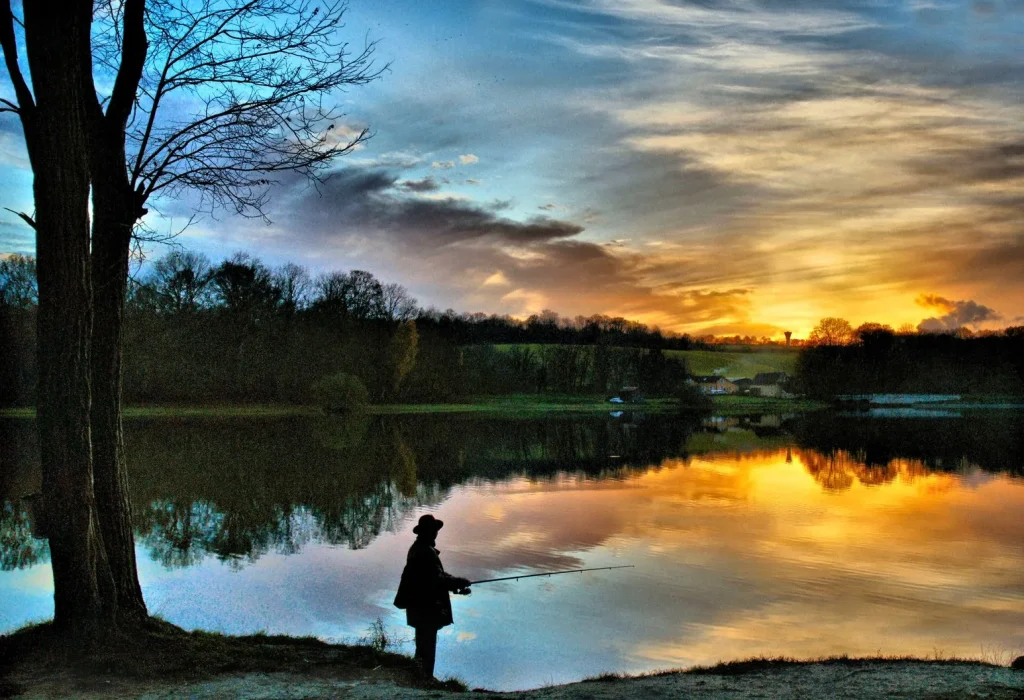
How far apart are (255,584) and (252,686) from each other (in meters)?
6.45

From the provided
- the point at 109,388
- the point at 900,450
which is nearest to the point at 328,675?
the point at 109,388

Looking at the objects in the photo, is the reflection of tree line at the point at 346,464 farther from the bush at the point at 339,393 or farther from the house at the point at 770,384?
the house at the point at 770,384

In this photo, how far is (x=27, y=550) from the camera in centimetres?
1569

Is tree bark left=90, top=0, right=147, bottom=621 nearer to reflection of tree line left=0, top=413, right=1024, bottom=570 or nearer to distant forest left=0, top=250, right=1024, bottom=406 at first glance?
reflection of tree line left=0, top=413, right=1024, bottom=570

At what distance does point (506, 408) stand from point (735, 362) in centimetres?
9192

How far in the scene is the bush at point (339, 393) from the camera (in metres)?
69.8

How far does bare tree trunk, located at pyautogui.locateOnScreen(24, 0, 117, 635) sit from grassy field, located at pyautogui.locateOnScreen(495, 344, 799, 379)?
6015 inches

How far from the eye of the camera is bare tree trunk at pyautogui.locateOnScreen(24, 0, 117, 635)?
26.9 ft

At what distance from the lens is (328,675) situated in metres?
8.32

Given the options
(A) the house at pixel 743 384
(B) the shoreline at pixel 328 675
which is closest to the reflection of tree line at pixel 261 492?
(B) the shoreline at pixel 328 675

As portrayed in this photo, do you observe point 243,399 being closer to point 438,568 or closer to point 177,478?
point 177,478

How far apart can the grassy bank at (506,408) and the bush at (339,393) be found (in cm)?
238

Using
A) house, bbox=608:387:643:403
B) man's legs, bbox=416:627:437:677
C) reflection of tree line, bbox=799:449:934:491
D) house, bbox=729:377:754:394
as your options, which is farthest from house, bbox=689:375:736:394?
man's legs, bbox=416:627:437:677

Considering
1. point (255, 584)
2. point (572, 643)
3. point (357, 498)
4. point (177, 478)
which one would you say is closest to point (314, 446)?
point (177, 478)
